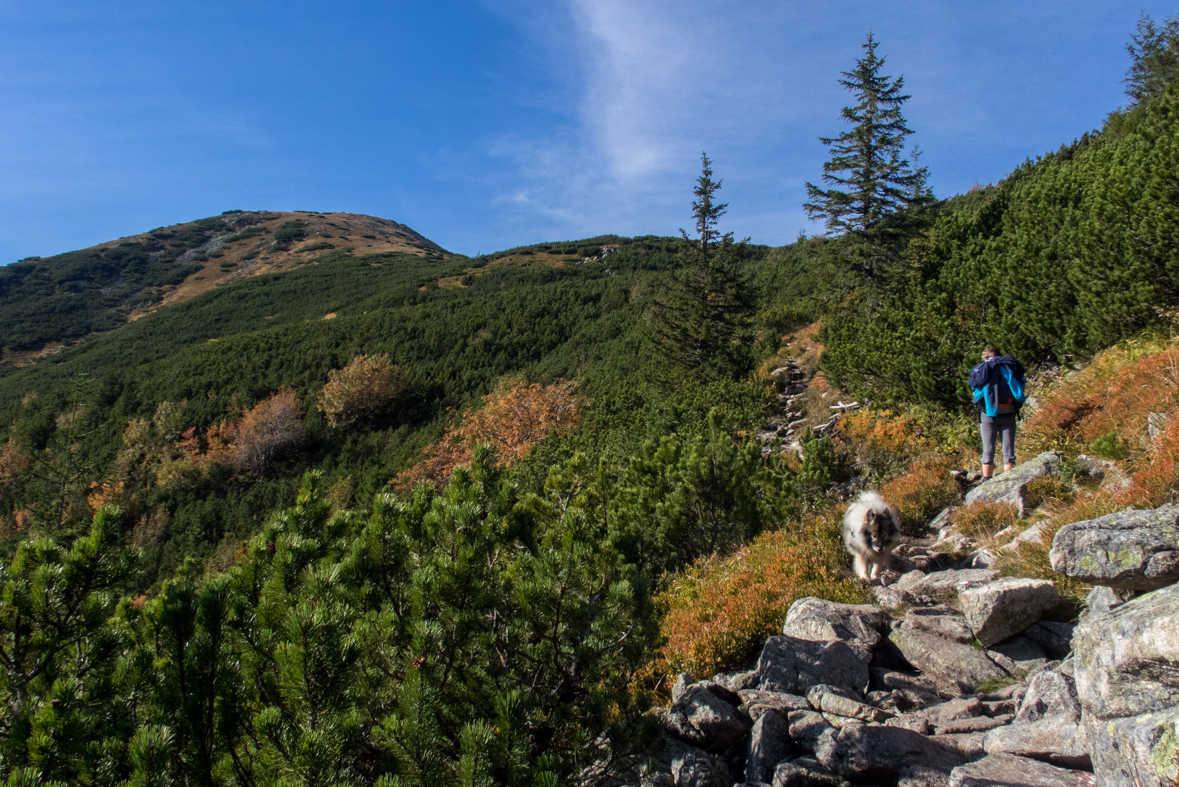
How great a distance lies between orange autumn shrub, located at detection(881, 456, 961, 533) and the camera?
7.00 m

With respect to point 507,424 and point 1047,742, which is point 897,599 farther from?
point 507,424

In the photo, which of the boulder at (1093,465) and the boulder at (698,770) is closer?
the boulder at (698,770)

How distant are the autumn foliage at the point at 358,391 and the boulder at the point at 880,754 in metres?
39.6

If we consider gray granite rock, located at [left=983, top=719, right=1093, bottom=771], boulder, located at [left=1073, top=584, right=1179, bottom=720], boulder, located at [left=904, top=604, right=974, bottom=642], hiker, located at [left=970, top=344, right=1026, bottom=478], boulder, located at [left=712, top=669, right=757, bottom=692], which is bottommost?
boulder, located at [left=712, top=669, right=757, bottom=692]

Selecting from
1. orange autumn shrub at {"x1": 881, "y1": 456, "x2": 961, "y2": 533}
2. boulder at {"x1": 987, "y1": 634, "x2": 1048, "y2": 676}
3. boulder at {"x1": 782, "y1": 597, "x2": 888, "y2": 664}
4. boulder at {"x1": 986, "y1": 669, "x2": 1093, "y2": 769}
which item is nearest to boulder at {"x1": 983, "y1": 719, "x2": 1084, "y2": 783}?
boulder at {"x1": 986, "y1": 669, "x2": 1093, "y2": 769}

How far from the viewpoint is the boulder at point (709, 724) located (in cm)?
311

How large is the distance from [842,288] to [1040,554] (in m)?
14.9

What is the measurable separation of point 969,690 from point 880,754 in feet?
4.66

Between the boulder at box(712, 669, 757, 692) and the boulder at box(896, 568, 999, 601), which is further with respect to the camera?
the boulder at box(896, 568, 999, 601)

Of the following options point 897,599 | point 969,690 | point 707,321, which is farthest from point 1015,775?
point 707,321

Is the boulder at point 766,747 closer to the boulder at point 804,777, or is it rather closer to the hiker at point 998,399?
the boulder at point 804,777

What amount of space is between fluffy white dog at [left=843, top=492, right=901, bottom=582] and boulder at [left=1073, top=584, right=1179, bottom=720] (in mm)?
2733

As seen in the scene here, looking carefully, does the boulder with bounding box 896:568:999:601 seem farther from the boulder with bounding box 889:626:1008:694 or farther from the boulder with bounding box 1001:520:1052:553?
the boulder with bounding box 889:626:1008:694

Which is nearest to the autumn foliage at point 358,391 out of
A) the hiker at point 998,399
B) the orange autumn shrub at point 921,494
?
the orange autumn shrub at point 921,494
